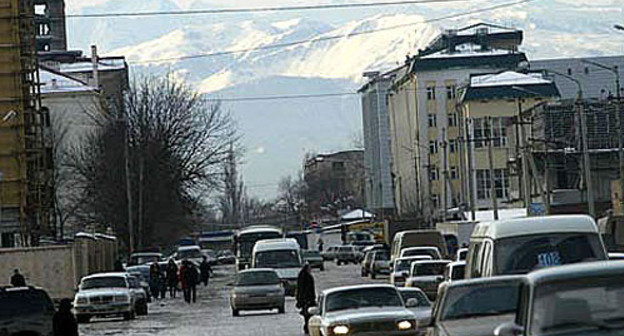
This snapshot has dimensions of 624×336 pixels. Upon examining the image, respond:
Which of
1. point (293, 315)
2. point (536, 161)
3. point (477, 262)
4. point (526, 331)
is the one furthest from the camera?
point (536, 161)

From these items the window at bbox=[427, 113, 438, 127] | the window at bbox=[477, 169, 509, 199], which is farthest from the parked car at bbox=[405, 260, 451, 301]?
the window at bbox=[427, 113, 438, 127]

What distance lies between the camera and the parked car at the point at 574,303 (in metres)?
12.1

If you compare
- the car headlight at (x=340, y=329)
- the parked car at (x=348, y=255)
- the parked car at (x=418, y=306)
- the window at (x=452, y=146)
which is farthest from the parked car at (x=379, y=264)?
the window at (x=452, y=146)

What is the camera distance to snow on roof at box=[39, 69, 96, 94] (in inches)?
4653

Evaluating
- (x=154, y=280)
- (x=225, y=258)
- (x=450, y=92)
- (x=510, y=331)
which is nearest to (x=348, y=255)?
(x=225, y=258)

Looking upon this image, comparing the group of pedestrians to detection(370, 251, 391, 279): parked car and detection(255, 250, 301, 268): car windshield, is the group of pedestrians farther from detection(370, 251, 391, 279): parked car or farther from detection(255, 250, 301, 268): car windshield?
detection(370, 251, 391, 279): parked car

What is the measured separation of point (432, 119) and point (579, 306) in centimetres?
13927

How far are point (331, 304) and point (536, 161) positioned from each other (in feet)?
233

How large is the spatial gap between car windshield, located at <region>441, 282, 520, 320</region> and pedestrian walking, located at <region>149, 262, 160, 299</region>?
168 feet

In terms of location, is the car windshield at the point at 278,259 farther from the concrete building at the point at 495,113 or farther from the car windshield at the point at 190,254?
the concrete building at the point at 495,113

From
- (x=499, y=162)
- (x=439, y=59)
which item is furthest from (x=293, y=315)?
(x=439, y=59)

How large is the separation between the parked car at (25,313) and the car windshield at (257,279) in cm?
1731

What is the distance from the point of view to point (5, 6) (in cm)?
7594

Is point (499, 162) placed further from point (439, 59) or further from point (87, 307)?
point (87, 307)
